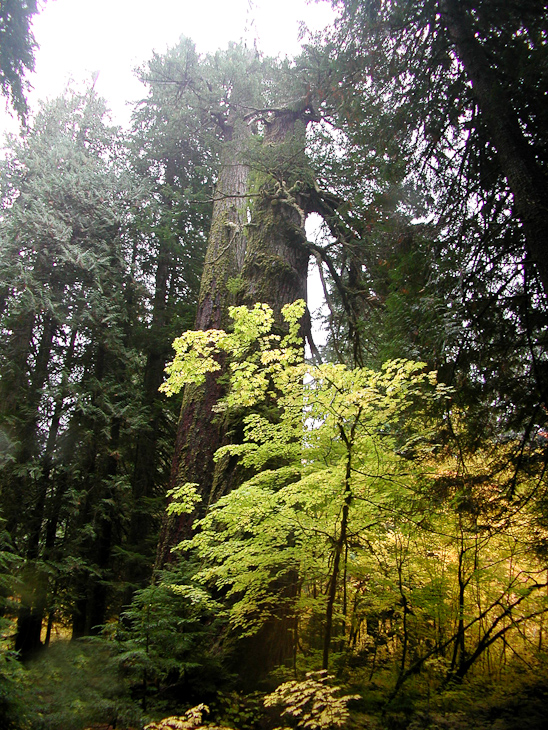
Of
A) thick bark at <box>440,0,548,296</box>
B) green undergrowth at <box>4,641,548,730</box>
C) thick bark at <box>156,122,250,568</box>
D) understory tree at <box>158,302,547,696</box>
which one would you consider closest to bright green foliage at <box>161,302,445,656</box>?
understory tree at <box>158,302,547,696</box>

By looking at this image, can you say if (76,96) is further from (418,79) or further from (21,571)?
(21,571)

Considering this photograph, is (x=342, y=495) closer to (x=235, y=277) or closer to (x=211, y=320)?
(x=211, y=320)

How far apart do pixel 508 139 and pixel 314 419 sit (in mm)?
2771

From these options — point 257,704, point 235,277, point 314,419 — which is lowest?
point 257,704

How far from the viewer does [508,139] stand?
322 cm

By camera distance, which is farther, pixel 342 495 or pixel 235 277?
pixel 235 277

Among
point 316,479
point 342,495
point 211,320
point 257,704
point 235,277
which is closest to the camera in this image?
point 342,495

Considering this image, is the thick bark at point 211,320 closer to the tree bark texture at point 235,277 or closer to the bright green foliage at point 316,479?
the tree bark texture at point 235,277

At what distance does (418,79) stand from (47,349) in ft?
Answer: 26.6

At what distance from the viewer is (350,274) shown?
6.88 meters

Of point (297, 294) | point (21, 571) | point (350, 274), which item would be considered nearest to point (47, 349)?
point (21, 571)

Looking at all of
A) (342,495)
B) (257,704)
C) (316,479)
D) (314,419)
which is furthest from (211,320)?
(257,704)

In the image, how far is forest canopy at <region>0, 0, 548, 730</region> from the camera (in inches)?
131

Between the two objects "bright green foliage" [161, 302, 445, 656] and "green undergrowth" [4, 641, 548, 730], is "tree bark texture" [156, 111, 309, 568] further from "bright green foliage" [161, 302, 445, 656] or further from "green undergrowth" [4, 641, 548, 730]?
"green undergrowth" [4, 641, 548, 730]
